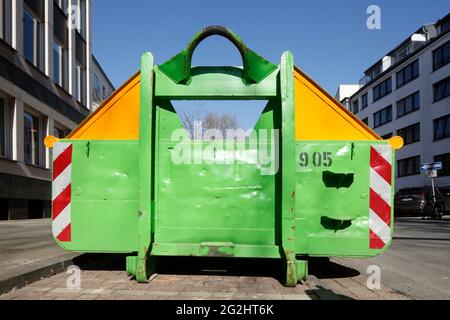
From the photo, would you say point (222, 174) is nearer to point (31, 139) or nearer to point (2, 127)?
point (2, 127)

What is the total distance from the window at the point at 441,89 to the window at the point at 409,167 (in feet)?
20.2

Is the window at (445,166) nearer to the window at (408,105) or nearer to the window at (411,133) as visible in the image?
the window at (411,133)

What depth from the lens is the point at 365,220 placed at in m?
3.80

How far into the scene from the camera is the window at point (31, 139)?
1692 cm

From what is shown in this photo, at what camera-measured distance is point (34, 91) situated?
17.1 metres

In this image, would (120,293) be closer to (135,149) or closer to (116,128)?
(135,149)

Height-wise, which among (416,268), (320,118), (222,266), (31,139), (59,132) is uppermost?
(59,132)

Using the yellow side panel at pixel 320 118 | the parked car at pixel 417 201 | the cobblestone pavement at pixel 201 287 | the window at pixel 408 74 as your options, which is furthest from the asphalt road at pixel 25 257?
the window at pixel 408 74

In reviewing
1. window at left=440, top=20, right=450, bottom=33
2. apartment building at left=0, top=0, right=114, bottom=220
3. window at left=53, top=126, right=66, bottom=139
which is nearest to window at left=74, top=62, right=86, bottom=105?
apartment building at left=0, top=0, right=114, bottom=220

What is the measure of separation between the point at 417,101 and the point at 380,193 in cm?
3858

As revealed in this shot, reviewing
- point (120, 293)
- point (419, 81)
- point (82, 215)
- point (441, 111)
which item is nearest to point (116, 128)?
point (82, 215)

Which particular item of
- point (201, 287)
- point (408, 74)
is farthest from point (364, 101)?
point (201, 287)

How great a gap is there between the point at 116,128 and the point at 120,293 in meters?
1.55

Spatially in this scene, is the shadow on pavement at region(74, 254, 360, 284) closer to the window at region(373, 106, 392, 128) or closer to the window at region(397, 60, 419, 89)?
the window at region(397, 60, 419, 89)
